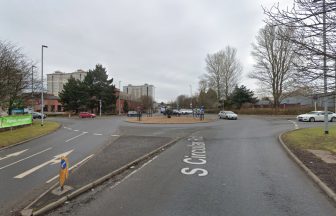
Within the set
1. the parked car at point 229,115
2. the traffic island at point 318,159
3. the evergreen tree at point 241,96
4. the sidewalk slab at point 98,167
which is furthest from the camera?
the evergreen tree at point 241,96

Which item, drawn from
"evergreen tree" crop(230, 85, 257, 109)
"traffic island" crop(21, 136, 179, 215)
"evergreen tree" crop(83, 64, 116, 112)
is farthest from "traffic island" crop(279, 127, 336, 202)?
"evergreen tree" crop(83, 64, 116, 112)

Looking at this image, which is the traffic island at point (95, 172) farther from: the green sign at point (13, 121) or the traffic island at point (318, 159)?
the green sign at point (13, 121)

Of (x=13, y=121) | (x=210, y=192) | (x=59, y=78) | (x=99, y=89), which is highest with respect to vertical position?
(x=59, y=78)

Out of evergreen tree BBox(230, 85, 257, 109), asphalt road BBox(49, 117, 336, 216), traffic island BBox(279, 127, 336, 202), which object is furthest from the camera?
evergreen tree BBox(230, 85, 257, 109)

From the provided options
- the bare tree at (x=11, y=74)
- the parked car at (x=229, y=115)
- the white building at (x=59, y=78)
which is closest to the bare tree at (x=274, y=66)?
the parked car at (x=229, y=115)

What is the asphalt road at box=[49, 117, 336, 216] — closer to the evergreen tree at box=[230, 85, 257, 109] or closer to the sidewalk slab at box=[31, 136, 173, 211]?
the sidewalk slab at box=[31, 136, 173, 211]

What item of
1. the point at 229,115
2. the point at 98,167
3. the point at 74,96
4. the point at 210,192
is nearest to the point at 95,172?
the point at 98,167

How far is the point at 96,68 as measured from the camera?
247 feet

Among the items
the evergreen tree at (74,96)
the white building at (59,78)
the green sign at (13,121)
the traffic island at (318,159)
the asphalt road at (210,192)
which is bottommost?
the asphalt road at (210,192)

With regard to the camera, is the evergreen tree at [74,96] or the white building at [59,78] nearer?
the evergreen tree at [74,96]

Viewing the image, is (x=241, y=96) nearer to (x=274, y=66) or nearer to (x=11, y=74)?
(x=274, y=66)

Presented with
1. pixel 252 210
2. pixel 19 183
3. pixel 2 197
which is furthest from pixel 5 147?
pixel 252 210

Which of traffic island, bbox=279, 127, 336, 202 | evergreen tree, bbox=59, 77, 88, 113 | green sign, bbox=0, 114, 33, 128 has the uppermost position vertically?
evergreen tree, bbox=59, 77, 88, 113

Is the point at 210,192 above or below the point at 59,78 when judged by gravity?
below
